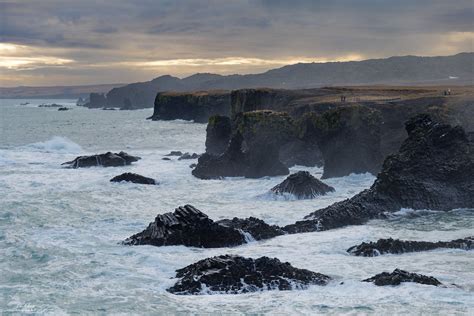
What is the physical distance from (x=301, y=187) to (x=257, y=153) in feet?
39.7

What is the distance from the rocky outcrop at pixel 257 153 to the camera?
52.1m

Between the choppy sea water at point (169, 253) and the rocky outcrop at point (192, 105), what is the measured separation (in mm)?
71975

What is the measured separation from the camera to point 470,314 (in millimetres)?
18906

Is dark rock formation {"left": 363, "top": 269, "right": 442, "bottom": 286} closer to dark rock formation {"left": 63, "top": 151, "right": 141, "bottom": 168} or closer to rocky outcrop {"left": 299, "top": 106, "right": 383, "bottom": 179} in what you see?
rocky outcrop {"left": 299, "top": 106, "right": 383, "bottom": 179}

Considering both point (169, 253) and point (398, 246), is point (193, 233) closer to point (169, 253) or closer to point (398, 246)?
point (169, 253)

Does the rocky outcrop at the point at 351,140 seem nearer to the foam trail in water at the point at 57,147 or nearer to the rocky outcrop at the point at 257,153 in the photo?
the rocky outcrop at the point at 257,153

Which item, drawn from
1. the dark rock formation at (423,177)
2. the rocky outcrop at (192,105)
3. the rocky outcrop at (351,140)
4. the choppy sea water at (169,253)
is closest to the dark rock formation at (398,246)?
the choppy sea water at (169,253)

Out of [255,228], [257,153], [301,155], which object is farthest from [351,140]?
[255,228]

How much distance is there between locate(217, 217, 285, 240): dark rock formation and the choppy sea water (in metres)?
0.66

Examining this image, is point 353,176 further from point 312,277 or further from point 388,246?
point 312,277

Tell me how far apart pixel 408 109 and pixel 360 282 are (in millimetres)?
38835

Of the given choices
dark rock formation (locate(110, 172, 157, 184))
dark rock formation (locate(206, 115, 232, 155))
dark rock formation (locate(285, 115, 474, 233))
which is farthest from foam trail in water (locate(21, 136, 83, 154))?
dark rock formation (locate(285, 115, 474, 233))

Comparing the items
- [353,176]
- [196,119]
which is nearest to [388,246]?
[353,176]

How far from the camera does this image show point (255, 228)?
98.4 ft
